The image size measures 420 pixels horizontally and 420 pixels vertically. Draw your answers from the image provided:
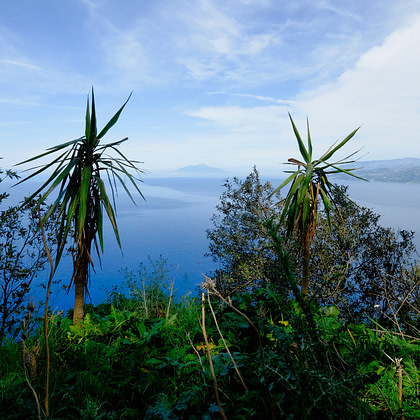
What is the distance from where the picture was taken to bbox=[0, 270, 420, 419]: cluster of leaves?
114cm

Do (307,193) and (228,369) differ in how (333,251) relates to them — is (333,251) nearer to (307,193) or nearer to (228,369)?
A: (307,193)

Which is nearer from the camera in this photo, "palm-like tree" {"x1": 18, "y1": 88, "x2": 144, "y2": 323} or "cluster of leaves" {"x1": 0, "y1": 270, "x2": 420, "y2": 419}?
"cluster of leaves" {"x1": 0, "y1": 270, "x2": 420, "y2": 419}

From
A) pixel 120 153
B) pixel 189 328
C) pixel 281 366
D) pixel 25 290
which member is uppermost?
pixel 120 153

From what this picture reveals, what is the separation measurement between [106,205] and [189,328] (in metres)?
1.48

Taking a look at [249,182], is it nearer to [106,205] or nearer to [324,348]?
[106,205]

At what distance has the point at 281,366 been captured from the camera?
54.4 inches

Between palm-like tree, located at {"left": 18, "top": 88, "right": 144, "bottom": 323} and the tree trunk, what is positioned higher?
palm-like tree, located at {"left": 18, "top": 88, "right": 144, "bottom": 323}

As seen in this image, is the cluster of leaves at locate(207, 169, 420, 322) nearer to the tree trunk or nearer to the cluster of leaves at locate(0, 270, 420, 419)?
the tree trunk

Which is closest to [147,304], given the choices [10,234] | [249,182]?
[10,234]

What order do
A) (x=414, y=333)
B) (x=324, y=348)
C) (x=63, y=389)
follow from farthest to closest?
1. (x=414, y=333)
2. (x=63, y=389)
3. (x=324, y=348)

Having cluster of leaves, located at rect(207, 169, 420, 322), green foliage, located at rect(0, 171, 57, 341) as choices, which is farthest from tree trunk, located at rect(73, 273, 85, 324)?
cluster of leaves, located at rect(207, 169, 420, 322)

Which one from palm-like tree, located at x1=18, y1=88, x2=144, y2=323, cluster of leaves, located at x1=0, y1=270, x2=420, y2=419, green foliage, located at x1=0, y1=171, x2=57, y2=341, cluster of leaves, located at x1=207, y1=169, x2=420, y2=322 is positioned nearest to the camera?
cluster of leaves, located at x1=0, y1=270, x2=420, y2=419

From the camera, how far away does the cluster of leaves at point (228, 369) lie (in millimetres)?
1142

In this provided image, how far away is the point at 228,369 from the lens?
5.37 feet
